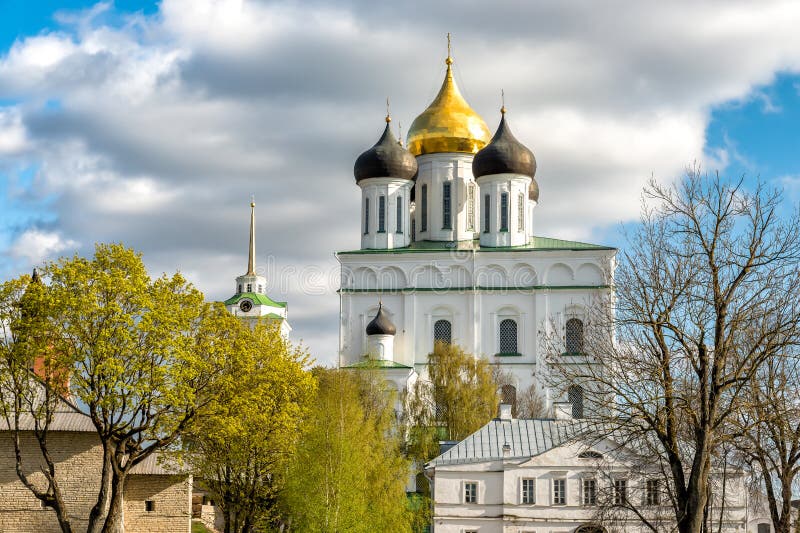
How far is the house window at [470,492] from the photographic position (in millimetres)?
29531

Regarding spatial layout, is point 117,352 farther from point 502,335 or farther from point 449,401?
point 502,335

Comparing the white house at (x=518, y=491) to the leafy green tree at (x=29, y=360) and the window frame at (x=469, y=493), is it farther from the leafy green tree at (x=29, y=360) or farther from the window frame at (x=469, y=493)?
the leafy green tree at (x=29, y=360)

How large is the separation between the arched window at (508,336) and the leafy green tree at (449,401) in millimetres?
3397

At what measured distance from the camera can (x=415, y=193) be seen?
53.5m

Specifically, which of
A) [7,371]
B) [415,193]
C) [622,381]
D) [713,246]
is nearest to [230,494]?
[7,371]

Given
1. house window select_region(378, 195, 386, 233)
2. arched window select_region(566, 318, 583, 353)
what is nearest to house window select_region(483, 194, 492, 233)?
house window select_region(378, 195, 386, 233)

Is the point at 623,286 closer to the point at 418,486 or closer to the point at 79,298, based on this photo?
the point at 79,298

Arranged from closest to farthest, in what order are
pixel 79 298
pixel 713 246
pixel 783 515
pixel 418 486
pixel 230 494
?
pixel 713 246 → pixel 783 515 → pixel 79 298 → pixel 230 494 → pixel 418 486

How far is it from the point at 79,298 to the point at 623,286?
12716 millimetres

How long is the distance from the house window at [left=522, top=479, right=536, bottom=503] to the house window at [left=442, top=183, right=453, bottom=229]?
23310 millimetres

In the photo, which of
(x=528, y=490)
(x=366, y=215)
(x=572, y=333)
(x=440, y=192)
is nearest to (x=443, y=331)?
(x=572, y=333)

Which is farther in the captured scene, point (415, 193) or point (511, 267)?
point (415, 193)

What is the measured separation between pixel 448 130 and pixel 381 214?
5894mm

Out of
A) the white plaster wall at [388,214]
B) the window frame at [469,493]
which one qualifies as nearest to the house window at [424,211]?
the white plaster wall at [388,214]
